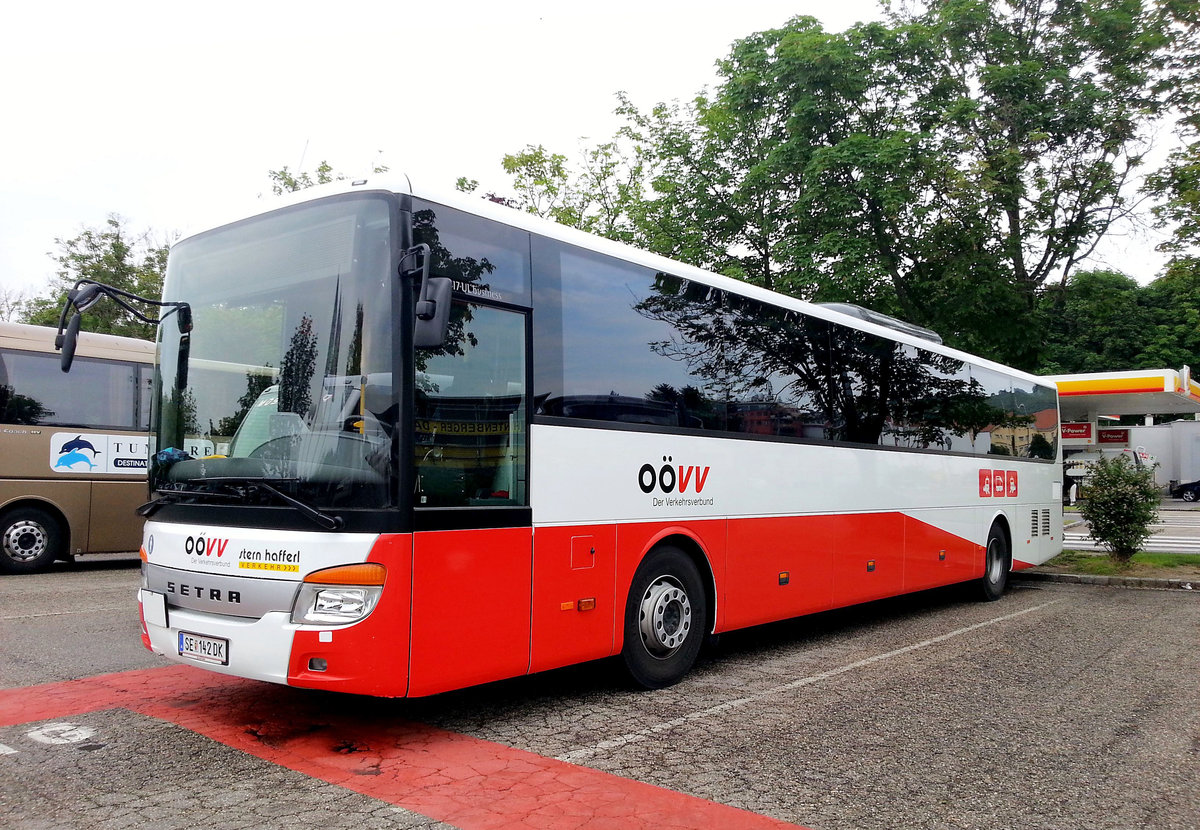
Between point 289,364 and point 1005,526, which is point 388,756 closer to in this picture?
point 289,364

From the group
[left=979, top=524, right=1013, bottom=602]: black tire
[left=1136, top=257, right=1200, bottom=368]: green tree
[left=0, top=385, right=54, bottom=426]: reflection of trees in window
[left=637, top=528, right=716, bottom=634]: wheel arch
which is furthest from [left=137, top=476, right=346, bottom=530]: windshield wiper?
[left=1136, top=257, right=1200, bottom=368]: green tree

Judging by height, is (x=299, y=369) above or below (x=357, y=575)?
above

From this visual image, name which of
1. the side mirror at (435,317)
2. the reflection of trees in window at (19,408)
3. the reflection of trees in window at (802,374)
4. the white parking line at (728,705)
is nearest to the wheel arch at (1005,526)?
the reflection of trees in window at (802,374)

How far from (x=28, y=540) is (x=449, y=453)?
35.8 feet

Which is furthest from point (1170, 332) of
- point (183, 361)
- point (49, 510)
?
point (183, 361)

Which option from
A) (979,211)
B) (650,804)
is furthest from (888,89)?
(650,804)

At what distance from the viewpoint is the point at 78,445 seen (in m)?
13.7

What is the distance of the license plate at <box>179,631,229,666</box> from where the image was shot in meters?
5.16

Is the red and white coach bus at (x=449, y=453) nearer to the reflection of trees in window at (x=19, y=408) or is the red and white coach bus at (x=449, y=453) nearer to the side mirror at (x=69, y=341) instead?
the side mirror at (x=69, y=341)

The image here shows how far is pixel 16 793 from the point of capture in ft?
14.5

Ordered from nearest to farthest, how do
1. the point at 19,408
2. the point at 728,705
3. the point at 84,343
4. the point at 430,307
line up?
the point at 430,307, the point at 728,705, the point at 19,408, the point at 84,343

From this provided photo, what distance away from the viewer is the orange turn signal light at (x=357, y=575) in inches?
191

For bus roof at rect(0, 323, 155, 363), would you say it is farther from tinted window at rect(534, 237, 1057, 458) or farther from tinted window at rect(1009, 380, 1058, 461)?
tinted window at rect(1009, 380, 1058, 461)

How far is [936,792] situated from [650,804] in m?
1.50
